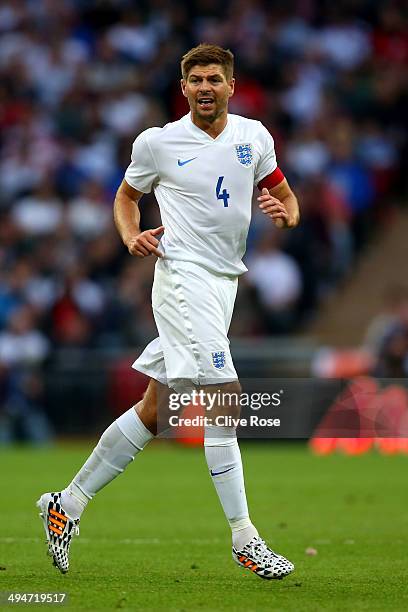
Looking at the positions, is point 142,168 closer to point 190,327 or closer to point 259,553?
point 190,327

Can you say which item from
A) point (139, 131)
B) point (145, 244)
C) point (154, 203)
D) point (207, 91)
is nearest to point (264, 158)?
point (207, 91)

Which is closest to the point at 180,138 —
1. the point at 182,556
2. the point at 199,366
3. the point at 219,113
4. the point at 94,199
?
the point at 219,113

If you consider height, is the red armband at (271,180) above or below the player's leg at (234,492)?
above

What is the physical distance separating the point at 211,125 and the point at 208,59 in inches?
13.1

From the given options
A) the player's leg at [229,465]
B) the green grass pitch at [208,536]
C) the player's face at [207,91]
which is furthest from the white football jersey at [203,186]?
the green grass pitch at [208,536]

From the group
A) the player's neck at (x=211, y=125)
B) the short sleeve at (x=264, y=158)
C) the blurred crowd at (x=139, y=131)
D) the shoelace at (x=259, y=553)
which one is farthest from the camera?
the blurred crowd at (x=139, y=131)

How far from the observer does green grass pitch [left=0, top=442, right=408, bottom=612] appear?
6.46 metres

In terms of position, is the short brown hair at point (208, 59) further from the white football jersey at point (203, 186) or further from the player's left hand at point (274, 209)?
the player's left hand at point (274, 209)

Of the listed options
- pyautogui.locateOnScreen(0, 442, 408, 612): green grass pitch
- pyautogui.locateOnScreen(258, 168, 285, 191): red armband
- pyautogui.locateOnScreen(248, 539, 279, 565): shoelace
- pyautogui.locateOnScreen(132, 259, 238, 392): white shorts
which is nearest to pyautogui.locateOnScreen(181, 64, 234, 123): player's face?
pyautogui.locateOnScreen(258, 168, 285, 191): red armband

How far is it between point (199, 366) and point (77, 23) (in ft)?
55.2

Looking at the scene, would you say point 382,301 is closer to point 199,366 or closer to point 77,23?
point 77,23

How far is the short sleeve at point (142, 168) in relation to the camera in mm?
7129

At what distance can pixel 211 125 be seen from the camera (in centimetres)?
706

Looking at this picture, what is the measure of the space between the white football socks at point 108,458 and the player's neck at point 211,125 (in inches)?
57.4
